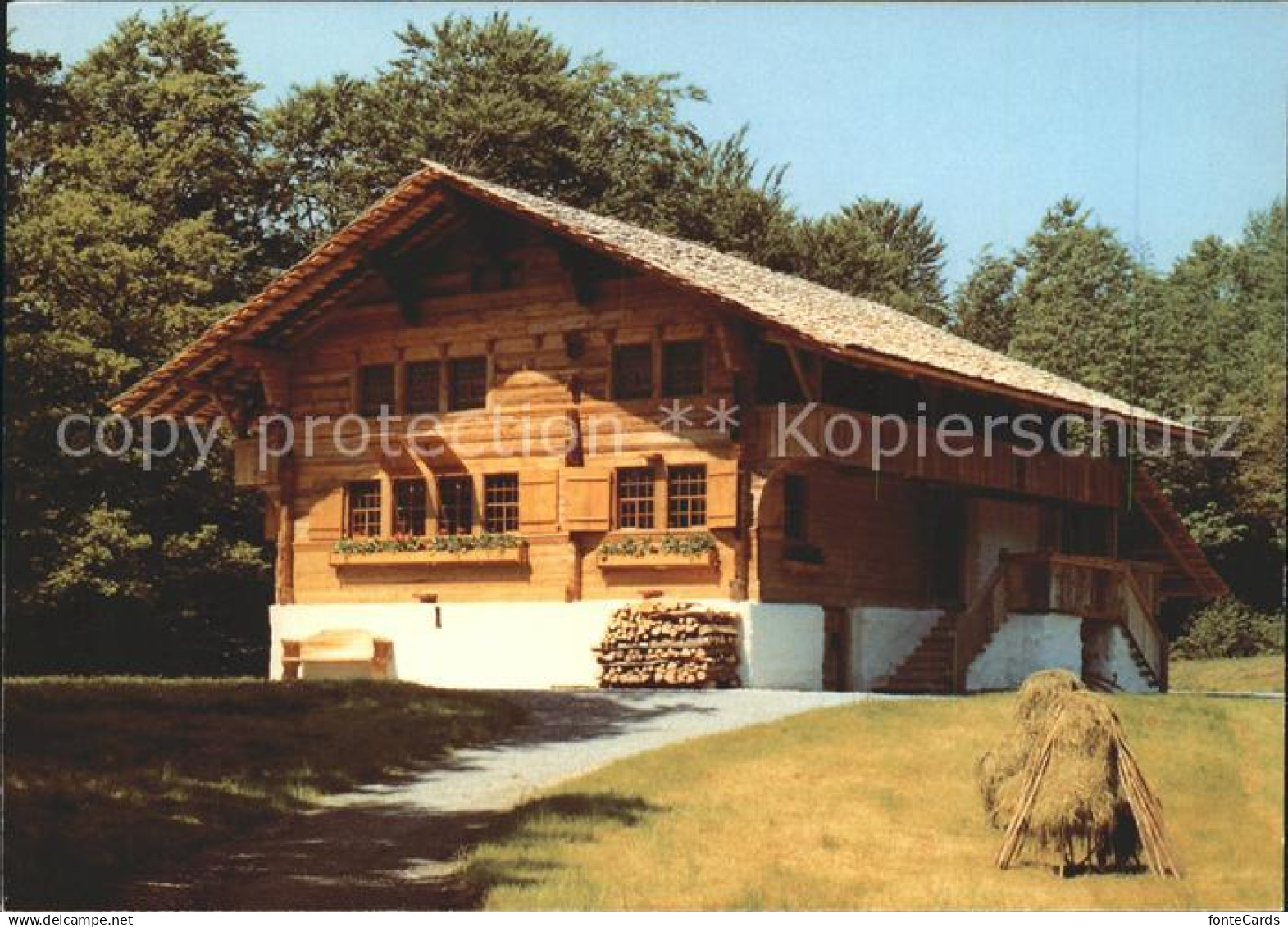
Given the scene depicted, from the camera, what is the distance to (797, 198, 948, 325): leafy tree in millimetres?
58875

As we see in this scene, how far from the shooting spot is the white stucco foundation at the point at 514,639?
31.5m

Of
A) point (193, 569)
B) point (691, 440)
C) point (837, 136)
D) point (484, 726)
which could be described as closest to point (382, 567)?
point (193, 569)

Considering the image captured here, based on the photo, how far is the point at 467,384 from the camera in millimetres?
34906

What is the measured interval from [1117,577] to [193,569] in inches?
727

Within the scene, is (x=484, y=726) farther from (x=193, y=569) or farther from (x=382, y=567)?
(x=193, y=569)

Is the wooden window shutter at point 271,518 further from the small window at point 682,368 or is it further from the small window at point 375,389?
the small window at point 682,368

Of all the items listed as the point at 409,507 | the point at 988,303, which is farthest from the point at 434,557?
the point at 988,303

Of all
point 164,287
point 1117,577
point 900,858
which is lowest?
point 900,858

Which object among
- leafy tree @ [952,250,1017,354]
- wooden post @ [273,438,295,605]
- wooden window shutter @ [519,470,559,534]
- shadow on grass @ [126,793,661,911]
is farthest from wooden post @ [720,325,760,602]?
leafy tree @ [952,250,1017,354]

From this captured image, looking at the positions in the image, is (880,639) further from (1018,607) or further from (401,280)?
(401,280)

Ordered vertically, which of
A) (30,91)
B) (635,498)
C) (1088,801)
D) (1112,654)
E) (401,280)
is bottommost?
(1088,801)

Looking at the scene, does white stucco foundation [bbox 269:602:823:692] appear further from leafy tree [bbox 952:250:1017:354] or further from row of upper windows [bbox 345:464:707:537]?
leafy tree [bbox 952:250:1017:354]

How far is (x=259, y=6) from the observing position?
18.9 meters

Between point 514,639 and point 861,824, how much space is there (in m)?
16.0
